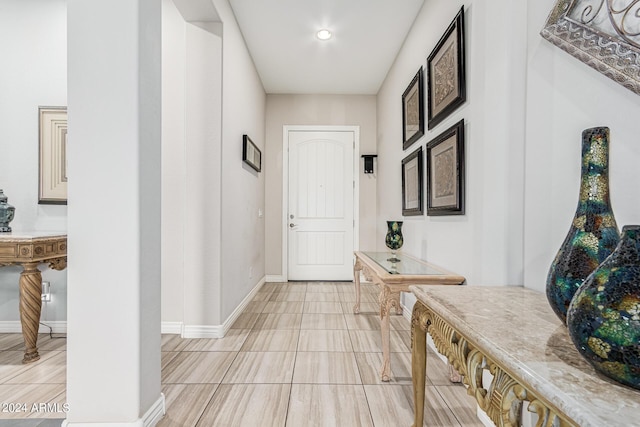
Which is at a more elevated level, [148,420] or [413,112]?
[413,112]

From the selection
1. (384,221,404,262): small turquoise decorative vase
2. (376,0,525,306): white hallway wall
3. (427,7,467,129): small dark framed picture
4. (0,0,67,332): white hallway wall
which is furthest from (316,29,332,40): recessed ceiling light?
(0,0,67,332): white hallway wall

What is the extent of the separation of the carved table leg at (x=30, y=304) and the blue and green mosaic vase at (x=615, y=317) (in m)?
2.68

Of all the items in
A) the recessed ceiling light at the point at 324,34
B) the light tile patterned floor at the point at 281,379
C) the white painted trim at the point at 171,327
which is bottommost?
the light tile patterned floor at the point at 281,379

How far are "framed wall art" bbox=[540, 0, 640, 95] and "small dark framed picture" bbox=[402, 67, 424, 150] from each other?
1502 mm

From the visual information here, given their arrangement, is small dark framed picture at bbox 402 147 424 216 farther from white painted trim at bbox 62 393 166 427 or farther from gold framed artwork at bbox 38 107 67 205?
gold framed artwork at bbox 38 107 67 205

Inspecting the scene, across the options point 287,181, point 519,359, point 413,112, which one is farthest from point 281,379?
point 287,181

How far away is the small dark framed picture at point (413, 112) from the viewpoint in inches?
106

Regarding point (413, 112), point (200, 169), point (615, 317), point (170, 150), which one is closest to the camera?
point (615, 317)

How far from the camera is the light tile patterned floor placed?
1.58 m

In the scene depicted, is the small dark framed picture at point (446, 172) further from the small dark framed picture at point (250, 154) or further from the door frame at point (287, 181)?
the door frame at point (287, 181)

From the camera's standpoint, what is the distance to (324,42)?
10.9ft

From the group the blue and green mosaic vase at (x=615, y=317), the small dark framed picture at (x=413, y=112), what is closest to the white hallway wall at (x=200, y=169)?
the small dark framed picture at (x=413, y=112)

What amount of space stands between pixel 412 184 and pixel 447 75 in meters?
0.99

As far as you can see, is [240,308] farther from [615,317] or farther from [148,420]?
[615,317]
